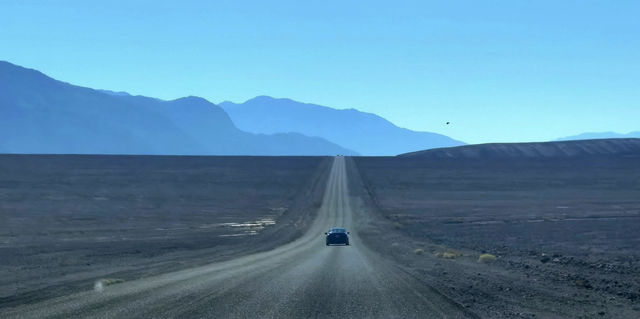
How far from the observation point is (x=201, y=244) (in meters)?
51.4

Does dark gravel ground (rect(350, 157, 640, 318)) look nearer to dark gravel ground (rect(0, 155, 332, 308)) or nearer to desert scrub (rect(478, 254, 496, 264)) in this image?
desert scrub (rect(478, 254, 496, 264))

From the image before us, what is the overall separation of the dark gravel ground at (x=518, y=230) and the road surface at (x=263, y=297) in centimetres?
167

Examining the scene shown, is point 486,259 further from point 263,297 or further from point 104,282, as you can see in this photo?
point 104,282

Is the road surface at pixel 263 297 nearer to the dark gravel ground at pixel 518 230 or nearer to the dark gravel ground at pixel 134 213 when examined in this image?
the dark gravel ground at pixel 518 230

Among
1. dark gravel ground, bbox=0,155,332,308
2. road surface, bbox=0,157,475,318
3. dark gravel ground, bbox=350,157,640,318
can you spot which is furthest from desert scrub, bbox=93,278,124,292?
dark gravel ground, bbox=350,157,640,318

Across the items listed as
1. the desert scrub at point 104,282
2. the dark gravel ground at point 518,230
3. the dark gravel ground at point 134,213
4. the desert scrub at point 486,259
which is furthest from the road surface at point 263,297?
the desert scrub at point 486,259

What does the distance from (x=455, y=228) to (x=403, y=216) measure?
56.2 feet

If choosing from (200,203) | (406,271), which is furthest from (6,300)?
(200,203)

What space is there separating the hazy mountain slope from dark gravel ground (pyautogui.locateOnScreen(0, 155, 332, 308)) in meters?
46.5

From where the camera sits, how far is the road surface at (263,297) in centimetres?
1695

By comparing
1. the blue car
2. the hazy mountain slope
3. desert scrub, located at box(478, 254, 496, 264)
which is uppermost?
the hazy mountain slope

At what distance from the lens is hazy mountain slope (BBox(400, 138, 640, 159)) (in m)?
178

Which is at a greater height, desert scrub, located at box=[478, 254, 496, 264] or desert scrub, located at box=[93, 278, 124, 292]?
desert scrub, located at box=[93, 278, 124, 292]

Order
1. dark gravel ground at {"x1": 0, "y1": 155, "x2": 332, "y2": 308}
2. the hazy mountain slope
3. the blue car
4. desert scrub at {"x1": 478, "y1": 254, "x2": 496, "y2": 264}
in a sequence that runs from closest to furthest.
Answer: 1. dark gravel ground at {"x1": 0, "y1": 155, "x2": 332, "y2": 308}
2. desert scrub at {"x1": 478, "y1": 254, "x2": 496, "y2": 264}
3. the blue car
4. the hazy mountain slope
